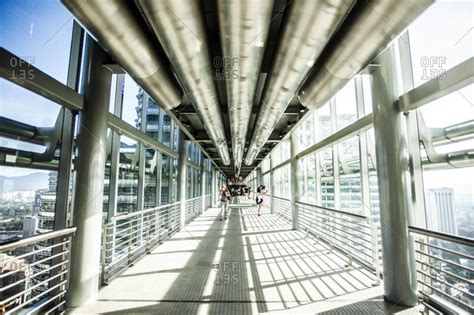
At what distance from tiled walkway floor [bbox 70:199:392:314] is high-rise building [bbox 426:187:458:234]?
955 mm

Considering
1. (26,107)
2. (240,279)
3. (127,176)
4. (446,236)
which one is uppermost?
(26,107)

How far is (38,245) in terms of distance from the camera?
7.44 feet

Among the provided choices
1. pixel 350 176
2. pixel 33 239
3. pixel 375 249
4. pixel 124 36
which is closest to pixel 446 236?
pixel 375 249

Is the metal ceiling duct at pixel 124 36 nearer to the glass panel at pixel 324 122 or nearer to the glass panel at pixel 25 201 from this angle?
the glass panel at pixel 25 201

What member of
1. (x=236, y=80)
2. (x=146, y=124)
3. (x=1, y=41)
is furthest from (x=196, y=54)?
(x=146, y=124)

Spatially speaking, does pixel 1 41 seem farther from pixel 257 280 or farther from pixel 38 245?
pixel 257 280

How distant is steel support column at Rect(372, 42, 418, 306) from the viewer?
231 centimetres

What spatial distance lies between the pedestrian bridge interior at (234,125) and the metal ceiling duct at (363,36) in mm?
10

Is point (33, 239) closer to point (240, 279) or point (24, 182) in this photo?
point (24, 182)

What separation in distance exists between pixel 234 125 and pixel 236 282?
85.2 inches

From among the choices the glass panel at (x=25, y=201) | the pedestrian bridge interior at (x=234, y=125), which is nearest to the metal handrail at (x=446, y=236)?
the pedestrian bridge interior at (x=234, y=125)

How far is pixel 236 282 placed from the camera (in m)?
Result: 2.86

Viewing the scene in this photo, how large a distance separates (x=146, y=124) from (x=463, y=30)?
4378 millimetres

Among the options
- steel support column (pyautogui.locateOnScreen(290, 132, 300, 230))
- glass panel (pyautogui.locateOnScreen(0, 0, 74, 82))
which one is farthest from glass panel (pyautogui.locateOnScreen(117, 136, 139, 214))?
steel support column (pyautogui.locateOnScreen(290, 132, 300, 230))
